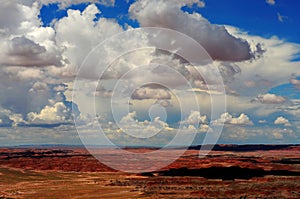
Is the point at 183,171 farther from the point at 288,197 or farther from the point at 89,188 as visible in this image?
the point at 288,197

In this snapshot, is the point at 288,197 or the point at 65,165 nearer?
the point at 288,197

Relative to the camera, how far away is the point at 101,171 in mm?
160125

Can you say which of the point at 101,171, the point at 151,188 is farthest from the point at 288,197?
the point at 101,171

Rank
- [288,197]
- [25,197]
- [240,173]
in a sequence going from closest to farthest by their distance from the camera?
[288,197] < [25,197] < [240,173]

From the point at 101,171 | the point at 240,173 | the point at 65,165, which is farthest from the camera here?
the point at 65,165

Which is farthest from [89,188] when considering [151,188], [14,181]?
[14,181]

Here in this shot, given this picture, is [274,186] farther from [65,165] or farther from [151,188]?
[65,165]

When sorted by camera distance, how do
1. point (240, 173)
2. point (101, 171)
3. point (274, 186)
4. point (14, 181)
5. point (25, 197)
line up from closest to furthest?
point (25, 197) → point (274, 186) → point (14, 181) → point (240, 173) → point (101, 171)

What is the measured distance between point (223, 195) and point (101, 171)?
271 ft

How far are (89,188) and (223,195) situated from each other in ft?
113

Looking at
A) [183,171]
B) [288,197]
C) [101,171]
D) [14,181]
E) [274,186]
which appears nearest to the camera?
[288,197]

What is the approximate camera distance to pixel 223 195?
85.4 meters

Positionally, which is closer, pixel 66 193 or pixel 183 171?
pixel 66 193

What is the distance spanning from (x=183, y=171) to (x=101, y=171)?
3382 cm
